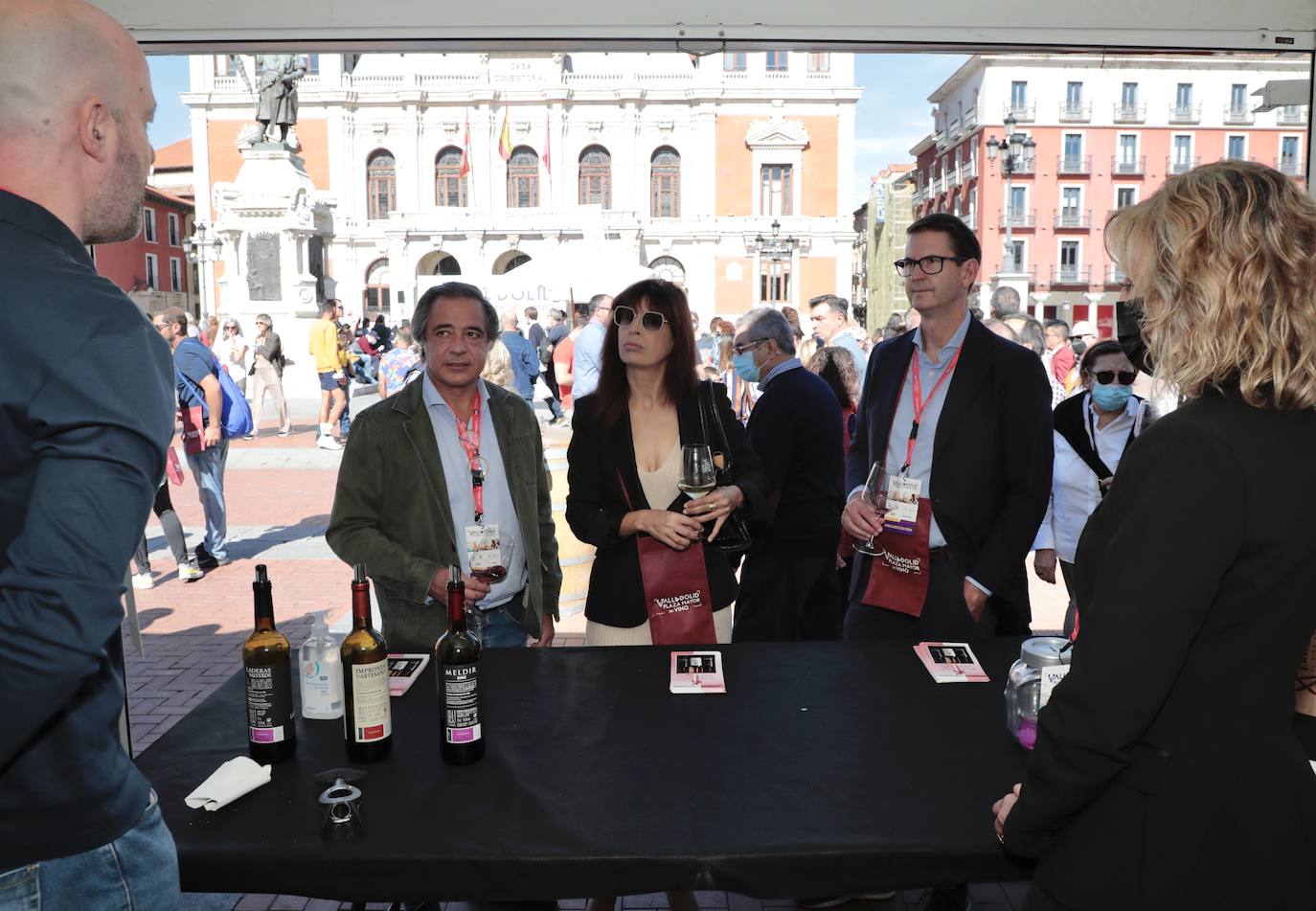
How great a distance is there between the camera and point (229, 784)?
5.65 feet

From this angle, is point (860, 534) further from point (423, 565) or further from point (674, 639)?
point (423, 565)

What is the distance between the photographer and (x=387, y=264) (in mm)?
49312

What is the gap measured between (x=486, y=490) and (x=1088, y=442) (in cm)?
272

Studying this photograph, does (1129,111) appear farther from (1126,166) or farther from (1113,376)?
(1113,376)

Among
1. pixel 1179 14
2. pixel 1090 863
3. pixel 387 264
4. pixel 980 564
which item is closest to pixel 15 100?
pixel 1090 863

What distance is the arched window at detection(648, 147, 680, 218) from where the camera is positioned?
50062 millimetres

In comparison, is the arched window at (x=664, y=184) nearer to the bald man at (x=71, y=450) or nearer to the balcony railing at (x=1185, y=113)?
the balcony railing at (x=1185, y=113)

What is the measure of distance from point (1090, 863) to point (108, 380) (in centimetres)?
142

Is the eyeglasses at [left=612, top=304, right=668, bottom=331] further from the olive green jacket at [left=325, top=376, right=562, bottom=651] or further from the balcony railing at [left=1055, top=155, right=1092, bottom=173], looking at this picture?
the balcony railing at [left=1055, top=155, right=1092, bottom=173]

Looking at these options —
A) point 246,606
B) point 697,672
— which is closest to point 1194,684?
point 697,672

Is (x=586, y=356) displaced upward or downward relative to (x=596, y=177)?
downward

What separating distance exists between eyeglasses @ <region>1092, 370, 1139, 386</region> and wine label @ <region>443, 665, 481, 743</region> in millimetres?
3268

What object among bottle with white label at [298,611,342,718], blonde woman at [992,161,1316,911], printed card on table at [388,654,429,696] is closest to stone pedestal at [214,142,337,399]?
printed card on table at [388,654,429,696]

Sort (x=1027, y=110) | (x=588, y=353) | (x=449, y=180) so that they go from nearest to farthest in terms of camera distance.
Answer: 1. (x=588, y=353)
2. (x=1027, y=110)
3. (x=449, y=180)
